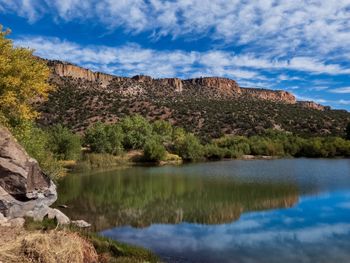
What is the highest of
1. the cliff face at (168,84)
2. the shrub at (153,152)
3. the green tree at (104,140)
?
the cliff face at (168,84)

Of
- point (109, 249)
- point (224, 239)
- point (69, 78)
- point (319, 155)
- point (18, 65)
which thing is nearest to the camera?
point (109, 249)

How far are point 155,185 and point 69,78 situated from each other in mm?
74956

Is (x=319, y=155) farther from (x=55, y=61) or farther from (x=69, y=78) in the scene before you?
(x=55, y=61)

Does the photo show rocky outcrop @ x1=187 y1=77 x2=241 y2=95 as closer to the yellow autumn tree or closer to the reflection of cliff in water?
the reflection of cliff in water

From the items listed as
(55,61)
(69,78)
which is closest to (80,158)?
(69,78)

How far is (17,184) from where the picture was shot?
50.5 feet

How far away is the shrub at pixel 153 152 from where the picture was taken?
193 ft

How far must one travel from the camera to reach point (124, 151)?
62.1 m

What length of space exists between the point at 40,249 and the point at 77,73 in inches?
4290

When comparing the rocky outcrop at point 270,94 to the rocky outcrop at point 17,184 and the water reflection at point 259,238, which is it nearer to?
the water reflection at point 259,238

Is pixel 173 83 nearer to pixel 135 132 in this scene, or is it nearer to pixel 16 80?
pixel 135 132

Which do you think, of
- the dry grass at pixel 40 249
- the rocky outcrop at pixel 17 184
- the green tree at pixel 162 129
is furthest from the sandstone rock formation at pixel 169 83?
the dry grass at pixel 40 249

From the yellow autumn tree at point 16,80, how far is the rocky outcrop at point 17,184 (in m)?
3.73

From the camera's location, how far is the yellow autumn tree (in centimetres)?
1930
